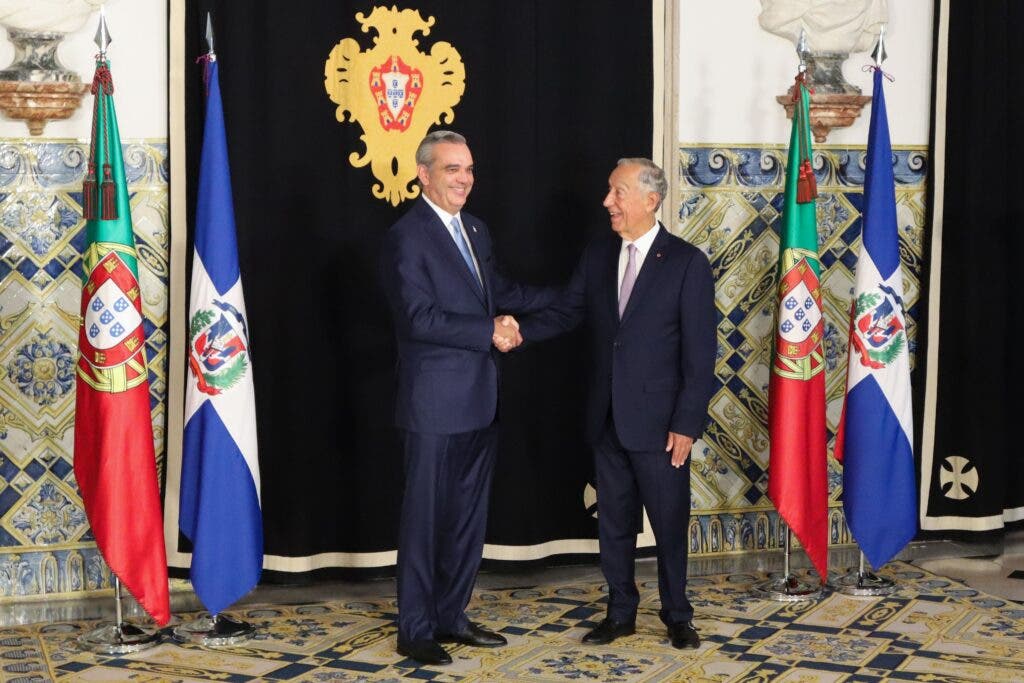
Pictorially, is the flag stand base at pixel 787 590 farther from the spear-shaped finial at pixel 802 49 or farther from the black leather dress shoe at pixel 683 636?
the spear-shaped finial at pixel 802 49

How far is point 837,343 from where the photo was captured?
6.03m

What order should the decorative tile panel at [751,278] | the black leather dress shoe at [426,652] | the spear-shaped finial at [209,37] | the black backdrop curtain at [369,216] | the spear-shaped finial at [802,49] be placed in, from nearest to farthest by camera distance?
the black leather dress shoe at [426,652] < the spear-shaped finial at [209,37] < the black backdrop curtain at [369,216] < the spear-shaped finial at [802,49] < the decorative tile panel at [751,278]

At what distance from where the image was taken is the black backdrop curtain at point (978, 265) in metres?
6.00

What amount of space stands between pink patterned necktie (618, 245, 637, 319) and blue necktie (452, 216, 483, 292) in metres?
0.51

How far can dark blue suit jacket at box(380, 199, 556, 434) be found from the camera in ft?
14.7

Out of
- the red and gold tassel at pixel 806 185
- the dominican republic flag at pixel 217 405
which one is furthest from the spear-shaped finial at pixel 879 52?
the dominican republic flag at pixel 217 405

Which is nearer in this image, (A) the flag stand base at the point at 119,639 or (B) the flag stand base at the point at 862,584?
(A) the flag stand base at the point at 119,639

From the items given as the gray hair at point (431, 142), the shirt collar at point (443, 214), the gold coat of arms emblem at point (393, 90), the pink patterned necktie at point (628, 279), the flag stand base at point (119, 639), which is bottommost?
the flag stand base at point (119, 639)

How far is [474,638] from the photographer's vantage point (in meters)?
4.77

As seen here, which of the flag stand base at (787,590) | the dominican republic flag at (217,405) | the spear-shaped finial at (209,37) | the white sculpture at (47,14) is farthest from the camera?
the flag stand base at (787,590)

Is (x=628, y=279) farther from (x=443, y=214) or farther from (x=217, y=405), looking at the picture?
(x=217, y=405)

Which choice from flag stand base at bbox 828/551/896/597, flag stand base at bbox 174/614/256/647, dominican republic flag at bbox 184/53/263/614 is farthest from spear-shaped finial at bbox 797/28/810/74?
flag stand base at bbox 174/614/256/647

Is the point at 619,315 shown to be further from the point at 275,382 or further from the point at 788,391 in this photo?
the point at 275,382

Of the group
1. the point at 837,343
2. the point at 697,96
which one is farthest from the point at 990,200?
the point at 697,96
